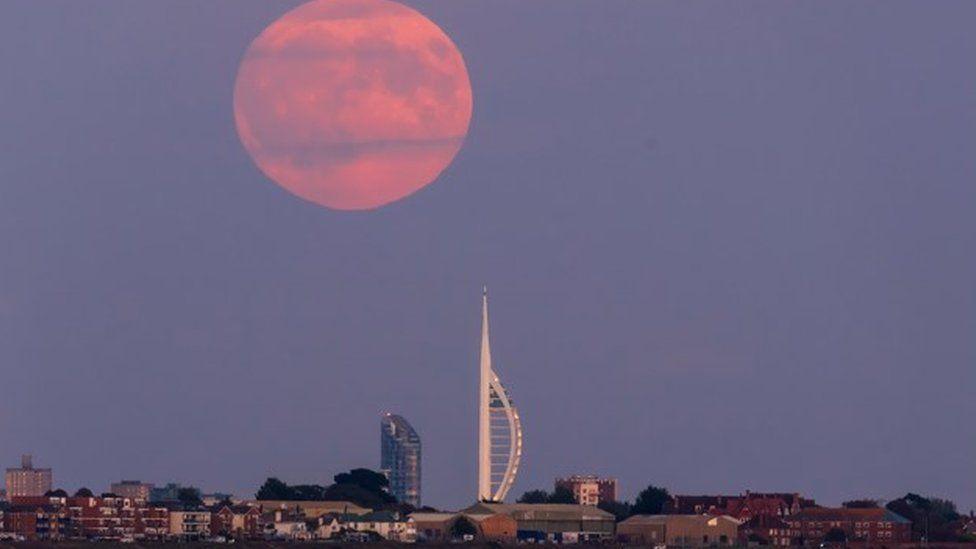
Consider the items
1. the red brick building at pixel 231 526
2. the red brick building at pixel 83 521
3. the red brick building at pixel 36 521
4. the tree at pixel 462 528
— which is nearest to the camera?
the red brick building at pixel 36 521

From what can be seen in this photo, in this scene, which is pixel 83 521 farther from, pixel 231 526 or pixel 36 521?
pixel 231 526

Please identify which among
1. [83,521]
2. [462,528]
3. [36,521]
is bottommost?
[462,528]

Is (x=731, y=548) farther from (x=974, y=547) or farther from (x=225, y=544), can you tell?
(x=225, y=544)

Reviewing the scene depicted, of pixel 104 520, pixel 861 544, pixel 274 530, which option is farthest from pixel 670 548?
pixel 104 520

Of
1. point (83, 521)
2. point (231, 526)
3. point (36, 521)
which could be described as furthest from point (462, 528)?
point (36, 521)

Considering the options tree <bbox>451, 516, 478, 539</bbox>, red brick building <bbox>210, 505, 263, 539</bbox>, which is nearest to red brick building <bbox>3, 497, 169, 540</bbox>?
red brick building <bbox>210, 505, 263, 539</bbox>

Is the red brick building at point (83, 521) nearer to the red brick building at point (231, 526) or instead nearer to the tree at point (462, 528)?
the red brick building at point (231, 526)

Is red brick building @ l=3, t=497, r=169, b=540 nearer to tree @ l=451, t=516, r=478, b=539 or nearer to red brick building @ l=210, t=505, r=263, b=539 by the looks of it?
red brick building @ l=210, t=505, r=263, b=539

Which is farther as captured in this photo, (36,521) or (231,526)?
(231,526)

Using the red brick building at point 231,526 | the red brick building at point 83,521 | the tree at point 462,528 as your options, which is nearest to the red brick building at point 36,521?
the red brick building at point 83,521
